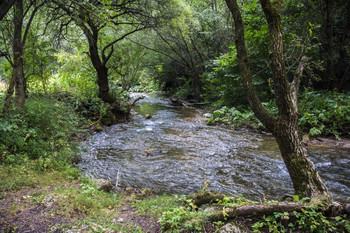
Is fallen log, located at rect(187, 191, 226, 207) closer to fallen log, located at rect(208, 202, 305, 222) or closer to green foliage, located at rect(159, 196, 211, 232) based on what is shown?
green foliage, located at rect(159, 196, 211, 232)

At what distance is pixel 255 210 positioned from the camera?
2771 mm

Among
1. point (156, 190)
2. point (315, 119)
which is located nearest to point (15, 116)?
point (156, 190)

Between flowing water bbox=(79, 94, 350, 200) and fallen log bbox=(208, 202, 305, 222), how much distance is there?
6.50 feet

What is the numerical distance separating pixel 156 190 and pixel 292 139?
3.13 m

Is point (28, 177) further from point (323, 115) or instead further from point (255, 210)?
point (323, 115)

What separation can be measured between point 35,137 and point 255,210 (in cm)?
569

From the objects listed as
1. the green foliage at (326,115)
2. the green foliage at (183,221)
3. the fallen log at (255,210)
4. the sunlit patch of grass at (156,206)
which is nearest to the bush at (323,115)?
the green foliage at (326,115)

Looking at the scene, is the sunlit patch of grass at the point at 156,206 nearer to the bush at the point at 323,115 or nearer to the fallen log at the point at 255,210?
the fallen log at the point at 255,210

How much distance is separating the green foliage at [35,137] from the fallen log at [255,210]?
3718mm

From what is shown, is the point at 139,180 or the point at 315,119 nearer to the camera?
the point at 139,180

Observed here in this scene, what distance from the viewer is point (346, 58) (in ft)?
34.3

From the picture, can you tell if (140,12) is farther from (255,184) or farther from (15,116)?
(255,184)

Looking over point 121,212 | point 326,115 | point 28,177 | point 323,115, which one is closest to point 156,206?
point 121,212

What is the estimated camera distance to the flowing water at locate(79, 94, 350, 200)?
16.8 feet
